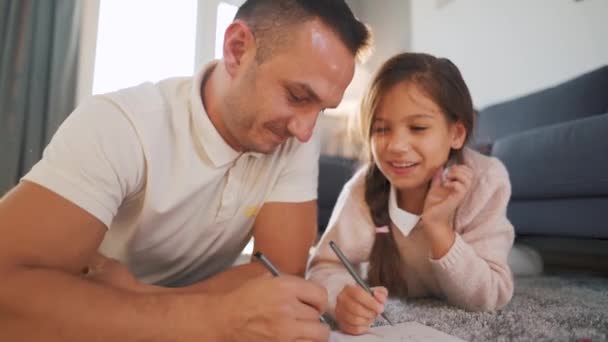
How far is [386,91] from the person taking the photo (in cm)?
96

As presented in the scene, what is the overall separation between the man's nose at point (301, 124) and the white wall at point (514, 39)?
6.74 feet

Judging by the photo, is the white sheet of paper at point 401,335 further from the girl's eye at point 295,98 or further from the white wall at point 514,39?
the white wall at point 514,39

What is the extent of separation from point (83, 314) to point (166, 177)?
271 mm

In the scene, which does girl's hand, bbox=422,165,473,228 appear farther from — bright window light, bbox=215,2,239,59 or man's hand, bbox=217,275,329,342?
bright window light, bbox=215,2,239,59

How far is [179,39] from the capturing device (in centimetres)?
316

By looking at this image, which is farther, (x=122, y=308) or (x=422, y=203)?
(x=422, y=203)

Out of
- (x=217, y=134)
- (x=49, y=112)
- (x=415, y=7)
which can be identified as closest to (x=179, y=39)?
(x=49, y=112)

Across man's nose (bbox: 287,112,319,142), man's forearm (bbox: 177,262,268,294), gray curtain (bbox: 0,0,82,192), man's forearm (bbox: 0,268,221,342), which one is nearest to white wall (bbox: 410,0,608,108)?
man's nose (bbox: 287,112,319,142)

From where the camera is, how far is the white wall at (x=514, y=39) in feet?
7.09

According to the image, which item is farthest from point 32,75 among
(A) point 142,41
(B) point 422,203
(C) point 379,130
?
(B) point 422,203

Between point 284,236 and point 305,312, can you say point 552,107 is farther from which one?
point 305,312

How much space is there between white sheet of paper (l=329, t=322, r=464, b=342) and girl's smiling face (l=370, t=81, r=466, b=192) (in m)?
0.36

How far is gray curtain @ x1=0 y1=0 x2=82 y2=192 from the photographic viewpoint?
2.38 metres

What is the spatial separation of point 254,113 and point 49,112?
2.33 m
